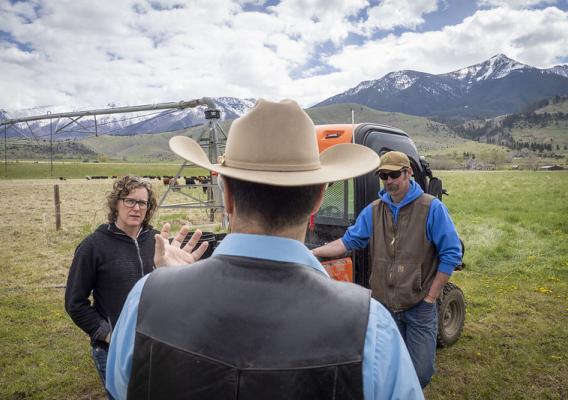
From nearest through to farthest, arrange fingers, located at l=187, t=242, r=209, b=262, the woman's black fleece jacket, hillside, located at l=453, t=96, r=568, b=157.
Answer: fingers, located at l=187, t=242, r=209, b=262, the woman's black fleece jacket, hillside, located at l=453, t=96, r=568, b=157

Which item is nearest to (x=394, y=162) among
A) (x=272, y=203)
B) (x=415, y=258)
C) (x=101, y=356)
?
(x=415, y=258)

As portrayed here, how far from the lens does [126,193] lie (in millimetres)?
3221

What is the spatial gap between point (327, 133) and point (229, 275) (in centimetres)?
356

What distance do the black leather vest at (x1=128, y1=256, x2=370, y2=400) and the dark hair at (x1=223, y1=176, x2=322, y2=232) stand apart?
153mm

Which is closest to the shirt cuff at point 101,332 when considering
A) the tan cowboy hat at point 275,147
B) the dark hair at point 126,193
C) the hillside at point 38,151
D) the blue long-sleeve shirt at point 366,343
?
the dark hair at point 126,193

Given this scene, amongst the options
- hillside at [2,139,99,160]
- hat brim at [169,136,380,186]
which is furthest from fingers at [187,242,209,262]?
hillside at [2,139,99,160]

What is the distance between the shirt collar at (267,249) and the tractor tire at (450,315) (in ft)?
14.2

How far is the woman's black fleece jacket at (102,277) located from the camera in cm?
291

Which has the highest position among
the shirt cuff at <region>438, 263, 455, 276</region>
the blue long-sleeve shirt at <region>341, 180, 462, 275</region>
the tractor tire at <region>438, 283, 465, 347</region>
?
the blue long-sleeve shirt at <region>341, 180, 462, 275</region>

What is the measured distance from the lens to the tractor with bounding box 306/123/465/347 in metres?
4.23

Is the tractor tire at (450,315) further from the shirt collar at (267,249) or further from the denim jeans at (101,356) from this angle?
the shirt collar at (267,249)

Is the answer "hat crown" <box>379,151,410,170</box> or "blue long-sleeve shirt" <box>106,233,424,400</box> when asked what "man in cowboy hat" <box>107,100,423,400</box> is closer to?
"blue long-sleeve shirt" <box>106,233,424,400</box>

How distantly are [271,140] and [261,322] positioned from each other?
1.84 ft

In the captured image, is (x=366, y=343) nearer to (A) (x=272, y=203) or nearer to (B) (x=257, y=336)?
(B) (x=257, y=336)
